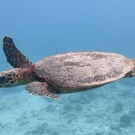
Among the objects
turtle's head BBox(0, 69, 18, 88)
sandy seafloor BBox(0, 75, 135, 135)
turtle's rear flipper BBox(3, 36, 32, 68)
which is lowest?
sandy seafloor BBox(0, 75, 135, 135)

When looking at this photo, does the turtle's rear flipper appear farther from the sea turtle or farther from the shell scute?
the shell scute

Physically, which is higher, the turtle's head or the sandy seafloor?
the turtle's head

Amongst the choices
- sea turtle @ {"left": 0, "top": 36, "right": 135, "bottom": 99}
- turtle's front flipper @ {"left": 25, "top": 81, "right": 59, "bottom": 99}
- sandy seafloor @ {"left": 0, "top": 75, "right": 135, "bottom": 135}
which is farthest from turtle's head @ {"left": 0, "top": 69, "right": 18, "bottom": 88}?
sandy seafloor @ {"left": 0, "top": 75, "right": 135, "bottom": 135}

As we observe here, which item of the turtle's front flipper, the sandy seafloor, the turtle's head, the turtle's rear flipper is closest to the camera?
the turtle's front flipper

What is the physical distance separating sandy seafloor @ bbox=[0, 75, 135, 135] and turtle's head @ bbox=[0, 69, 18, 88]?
36.6ft

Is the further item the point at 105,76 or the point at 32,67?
the point at 32,67

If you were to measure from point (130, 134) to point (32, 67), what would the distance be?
→ 39.9 feet

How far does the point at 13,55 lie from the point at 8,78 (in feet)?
2.81

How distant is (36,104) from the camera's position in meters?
20.5

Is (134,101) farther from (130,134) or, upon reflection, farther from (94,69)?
(94,69)

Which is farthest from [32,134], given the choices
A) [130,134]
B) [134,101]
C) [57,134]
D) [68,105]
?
[134,101]

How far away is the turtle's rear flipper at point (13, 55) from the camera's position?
18.2 feet

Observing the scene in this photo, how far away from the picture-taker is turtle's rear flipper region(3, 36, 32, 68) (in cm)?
556

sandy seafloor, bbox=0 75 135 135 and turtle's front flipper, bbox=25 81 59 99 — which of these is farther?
sandy seafloor, bbox=0 75 135 135
